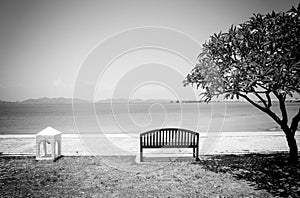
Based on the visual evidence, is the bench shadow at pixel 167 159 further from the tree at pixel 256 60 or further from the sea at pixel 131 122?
the sea at pixel 131 122

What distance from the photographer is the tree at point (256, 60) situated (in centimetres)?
509

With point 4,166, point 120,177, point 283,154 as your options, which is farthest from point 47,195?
point 283,154

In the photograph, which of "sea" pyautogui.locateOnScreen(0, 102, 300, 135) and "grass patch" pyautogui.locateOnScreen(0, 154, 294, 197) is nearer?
"grass patch" pyautogui.locateOnScreen(0, 154, 294, 197)

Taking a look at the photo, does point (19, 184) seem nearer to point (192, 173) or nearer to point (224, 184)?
point (192, 173)

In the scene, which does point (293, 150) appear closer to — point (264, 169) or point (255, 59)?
point (264, 169)

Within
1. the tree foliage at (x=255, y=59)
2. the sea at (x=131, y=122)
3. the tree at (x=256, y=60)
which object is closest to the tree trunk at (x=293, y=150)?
the tree at (x=256, y=60)

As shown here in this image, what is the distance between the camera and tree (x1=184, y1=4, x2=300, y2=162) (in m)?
5.09

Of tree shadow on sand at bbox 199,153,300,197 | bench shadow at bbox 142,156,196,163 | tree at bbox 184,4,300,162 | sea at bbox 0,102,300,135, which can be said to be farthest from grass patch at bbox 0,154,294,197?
sea at bbox 0,102,300,135

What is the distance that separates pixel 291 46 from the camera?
5766mm

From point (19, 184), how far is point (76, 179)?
143 centimetres

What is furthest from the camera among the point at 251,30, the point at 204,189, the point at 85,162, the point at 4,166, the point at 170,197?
the point at 85,162

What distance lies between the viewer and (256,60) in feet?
18.2

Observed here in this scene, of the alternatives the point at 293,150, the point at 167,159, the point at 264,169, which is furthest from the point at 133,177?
the point at 293,150

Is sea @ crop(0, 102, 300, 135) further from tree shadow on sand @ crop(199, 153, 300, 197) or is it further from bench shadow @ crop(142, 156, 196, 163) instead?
tree shadow on sand @ crop(199, 153, 300, 197)
